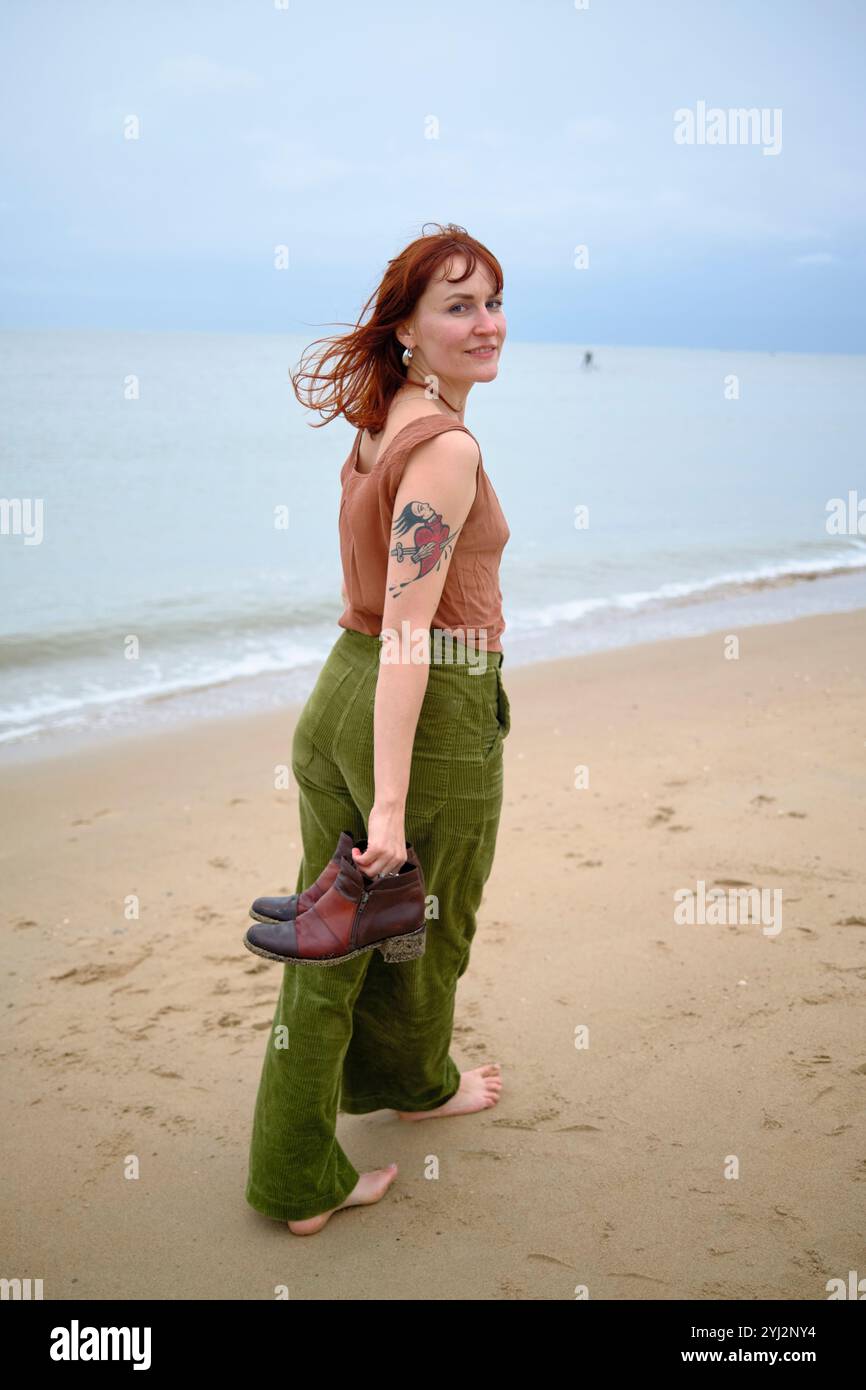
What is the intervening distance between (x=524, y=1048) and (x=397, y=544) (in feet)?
5.81

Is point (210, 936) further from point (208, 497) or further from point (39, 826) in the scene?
point (208, 497)

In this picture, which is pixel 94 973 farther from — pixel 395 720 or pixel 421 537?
pixel 421 537

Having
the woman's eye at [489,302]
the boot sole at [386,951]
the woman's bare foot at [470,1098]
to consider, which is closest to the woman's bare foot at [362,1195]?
the woman's bare foot at [470,1098]

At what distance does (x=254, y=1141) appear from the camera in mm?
2537

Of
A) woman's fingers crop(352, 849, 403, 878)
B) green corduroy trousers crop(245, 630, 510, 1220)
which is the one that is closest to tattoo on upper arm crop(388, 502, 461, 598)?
green corduroy trousers crop(245, 630, 510, 1220)

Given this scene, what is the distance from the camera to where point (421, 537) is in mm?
2021

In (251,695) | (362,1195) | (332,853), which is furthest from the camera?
(251,695)

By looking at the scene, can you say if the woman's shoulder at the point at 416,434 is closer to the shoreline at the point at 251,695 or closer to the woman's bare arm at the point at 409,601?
the woman's bare arm at the point at 409,601

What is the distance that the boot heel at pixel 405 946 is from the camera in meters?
2.15

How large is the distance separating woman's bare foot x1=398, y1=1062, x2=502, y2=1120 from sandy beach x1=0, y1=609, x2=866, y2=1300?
29mm

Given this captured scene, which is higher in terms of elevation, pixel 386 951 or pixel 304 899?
pixel 304 899

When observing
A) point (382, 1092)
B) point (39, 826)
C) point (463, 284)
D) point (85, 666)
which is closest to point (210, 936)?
point (382, 1092)

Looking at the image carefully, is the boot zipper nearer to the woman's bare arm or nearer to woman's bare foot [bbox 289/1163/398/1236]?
the woman's bare arm

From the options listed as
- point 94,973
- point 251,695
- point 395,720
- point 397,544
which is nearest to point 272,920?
point 395,720
